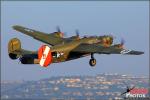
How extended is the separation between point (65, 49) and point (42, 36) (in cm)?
1283

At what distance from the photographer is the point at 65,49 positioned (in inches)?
3669

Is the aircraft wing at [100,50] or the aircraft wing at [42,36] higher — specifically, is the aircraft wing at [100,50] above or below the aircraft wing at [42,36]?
below

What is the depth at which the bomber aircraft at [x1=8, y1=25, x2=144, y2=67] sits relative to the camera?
89312mm

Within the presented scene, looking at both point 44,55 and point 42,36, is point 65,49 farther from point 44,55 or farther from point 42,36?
point 42,36

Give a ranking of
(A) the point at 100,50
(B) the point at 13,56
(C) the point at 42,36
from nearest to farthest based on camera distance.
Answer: (A) the point at 100,50
(B) the point at 13,56
(C) the point at 42,36

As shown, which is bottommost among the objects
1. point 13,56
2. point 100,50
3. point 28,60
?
point 28,60

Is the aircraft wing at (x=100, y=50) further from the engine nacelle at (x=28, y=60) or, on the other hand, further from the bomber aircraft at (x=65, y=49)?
the engine nacelle at (x=28, y=60)

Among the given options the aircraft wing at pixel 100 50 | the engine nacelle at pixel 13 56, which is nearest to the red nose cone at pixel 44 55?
the engine nacelle at pixel 13 56

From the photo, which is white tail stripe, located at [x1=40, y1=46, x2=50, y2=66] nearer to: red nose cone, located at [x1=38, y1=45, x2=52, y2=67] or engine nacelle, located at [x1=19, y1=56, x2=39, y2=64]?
red nose cone, located at [x1=38, y1=45, x2=52, y2=67]

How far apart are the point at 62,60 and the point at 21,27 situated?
21.3 metres

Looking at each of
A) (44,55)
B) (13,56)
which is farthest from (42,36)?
(44,55)

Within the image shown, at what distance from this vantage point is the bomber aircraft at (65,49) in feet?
293

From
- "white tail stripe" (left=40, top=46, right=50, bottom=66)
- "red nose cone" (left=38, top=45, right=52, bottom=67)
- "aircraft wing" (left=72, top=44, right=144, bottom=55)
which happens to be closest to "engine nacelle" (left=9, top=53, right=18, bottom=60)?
"red nose cone" (left=38, top=45, right=52, bottom=67)

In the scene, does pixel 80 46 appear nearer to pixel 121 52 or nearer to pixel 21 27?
pixel 121 52
